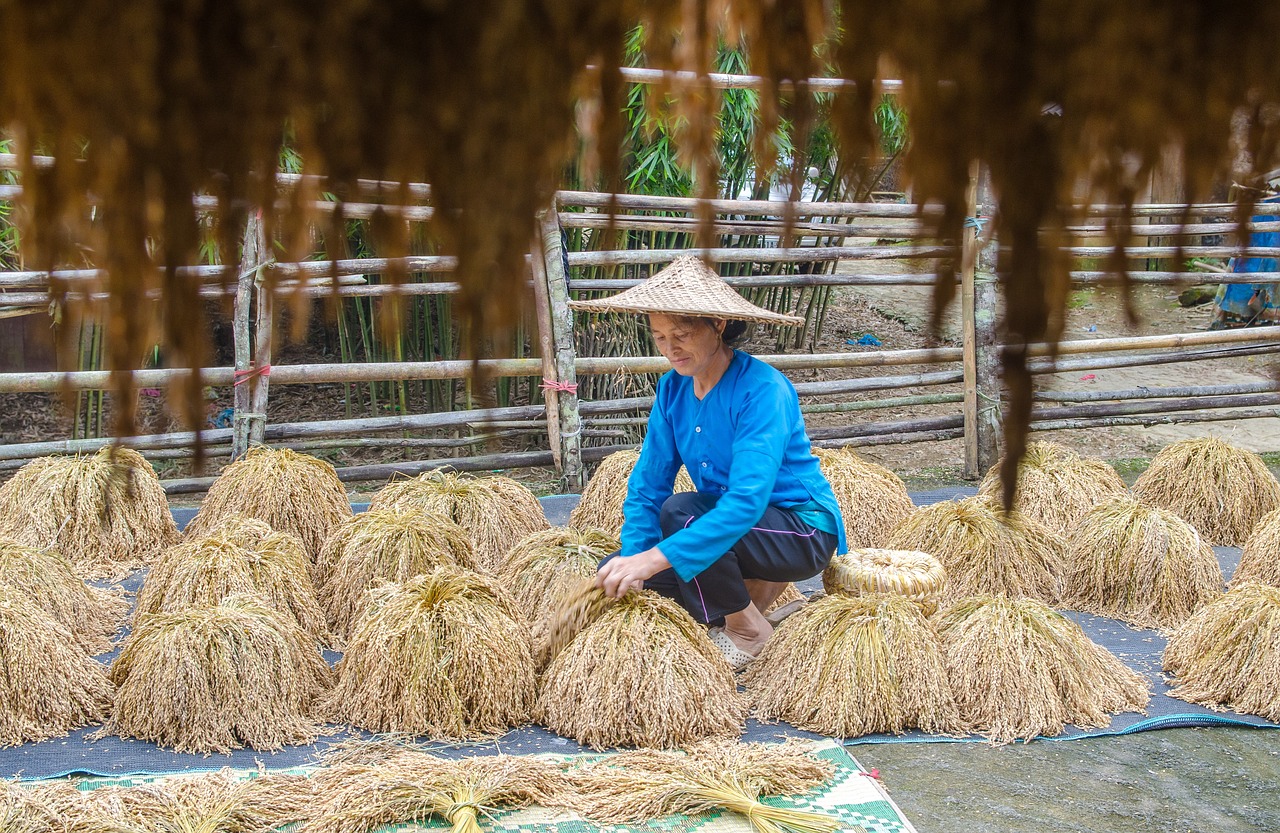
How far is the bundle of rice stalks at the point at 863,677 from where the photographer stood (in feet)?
9.07

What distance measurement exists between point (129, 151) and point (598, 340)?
5.86 meters

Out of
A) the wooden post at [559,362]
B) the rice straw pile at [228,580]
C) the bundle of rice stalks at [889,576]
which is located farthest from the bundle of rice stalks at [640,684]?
the wooden post at [559,362]

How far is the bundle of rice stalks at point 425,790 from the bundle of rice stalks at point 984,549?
5.81 ft

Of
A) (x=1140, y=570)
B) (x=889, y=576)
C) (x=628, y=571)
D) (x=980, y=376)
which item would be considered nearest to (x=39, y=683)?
(x=628, y=571)

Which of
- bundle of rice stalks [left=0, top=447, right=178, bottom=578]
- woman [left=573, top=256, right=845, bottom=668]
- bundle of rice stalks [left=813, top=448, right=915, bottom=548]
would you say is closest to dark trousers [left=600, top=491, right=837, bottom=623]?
woman [left=573, top=256, right=845, bottom=668]

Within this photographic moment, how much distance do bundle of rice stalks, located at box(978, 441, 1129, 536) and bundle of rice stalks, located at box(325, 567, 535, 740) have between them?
2259 millimetres

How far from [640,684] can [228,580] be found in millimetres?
1369

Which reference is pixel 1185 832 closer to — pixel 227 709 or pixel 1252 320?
pixel 227 709

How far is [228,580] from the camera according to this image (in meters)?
3.22

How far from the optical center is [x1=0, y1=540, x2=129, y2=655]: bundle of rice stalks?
321 cm

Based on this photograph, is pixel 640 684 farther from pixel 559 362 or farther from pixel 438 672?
pixel 559 362

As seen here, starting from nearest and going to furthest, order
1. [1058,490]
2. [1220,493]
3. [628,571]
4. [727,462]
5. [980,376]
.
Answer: [628,571]
[727,462]
[1058,490]
[1220,493]
[980,376]

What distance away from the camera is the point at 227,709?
2.66m

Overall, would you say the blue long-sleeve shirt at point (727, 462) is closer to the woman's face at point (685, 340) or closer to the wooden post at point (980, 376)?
the woman's face at point (685, 340)
